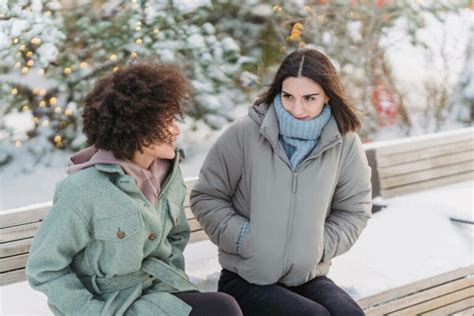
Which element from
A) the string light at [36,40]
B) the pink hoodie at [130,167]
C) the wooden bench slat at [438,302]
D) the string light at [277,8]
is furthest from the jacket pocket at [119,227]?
the string light at [277,8]

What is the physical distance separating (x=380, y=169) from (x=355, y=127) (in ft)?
4.65

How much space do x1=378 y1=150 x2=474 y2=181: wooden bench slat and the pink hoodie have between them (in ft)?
6.62

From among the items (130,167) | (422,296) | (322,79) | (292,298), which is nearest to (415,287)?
(422,296)

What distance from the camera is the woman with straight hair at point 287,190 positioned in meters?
2.63

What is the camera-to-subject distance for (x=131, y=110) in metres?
2.20

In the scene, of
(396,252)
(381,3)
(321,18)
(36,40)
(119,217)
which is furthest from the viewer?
(381,3)

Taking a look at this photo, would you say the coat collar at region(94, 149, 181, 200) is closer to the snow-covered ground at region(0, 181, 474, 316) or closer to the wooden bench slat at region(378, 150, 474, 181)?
the snow-covered ground at region(0, 181, 474, 316)

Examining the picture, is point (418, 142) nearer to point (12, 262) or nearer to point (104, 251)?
point (12, 262)

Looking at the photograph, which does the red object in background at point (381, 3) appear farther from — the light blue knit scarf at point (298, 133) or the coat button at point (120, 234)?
the coat button at point (120, 234)

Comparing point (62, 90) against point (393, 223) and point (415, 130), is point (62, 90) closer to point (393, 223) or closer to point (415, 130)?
point (393, 223)

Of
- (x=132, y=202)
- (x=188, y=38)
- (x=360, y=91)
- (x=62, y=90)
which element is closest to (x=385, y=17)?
(x=360, y=91)

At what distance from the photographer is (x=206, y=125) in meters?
4.60

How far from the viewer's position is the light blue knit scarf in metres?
2.66

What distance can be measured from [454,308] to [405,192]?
1.01m
